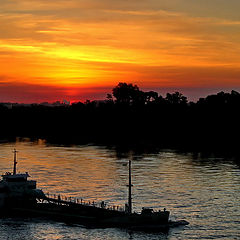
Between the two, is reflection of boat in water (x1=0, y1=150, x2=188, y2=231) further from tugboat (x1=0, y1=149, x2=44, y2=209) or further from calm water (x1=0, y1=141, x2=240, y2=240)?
calm water (x1=0, y1=141, x2=240, y2=240)

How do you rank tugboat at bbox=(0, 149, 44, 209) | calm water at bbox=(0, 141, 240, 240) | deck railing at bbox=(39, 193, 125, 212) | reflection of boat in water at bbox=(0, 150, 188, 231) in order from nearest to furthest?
calm water at bbox=(0, 141, 240, 240) → reflection of boat in water at bbox=(0, 150, 188, 231) → deck railing at bbox=(39, 193, 125, 212) → tugboat at bbox=(0, 149, 44, 209)

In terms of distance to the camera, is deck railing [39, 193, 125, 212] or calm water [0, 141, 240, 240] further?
deck railing [39, 193, 125, 212]

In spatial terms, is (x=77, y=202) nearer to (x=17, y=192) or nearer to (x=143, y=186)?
(x=17, y=192)

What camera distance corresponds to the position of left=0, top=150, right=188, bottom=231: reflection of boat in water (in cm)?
8325

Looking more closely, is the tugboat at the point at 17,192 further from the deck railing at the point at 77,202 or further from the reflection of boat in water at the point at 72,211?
the deck railing at the point at 77,202

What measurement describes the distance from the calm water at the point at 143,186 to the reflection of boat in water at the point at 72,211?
2001 millimetres

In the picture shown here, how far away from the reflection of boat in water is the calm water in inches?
78.8

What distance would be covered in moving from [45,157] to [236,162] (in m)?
55.1

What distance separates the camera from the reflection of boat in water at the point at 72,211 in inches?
3278

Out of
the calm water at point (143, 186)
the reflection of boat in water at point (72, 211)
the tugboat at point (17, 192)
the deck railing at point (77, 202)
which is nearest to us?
the calm water at point (143, 186)

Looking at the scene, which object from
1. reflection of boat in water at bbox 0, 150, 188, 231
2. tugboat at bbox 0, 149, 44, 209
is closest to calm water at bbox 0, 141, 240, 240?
reflection of boat in water at bbox 0, 150, 188, 231

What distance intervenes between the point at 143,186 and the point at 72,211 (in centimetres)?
2918

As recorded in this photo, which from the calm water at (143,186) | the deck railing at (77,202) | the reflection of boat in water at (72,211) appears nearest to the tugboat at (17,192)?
the reflection of boat in water at (72,211)

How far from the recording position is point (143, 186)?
11662 centimetres
